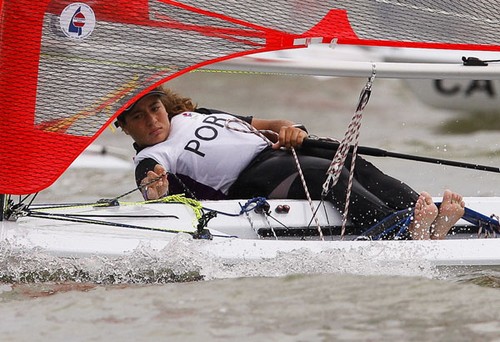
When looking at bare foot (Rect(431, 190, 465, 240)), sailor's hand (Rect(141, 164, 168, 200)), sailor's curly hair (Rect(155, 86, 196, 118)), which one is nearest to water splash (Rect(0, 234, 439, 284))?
bare foot (Rect(431, 190, 465, 240))

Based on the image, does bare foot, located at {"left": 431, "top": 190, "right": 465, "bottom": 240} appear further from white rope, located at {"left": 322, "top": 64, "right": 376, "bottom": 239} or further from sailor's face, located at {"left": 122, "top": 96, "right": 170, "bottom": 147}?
sailor's face, located at {"left": 122, "top": 96, "right": 170, "bottom": 147}

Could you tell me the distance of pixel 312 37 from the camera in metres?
3.53

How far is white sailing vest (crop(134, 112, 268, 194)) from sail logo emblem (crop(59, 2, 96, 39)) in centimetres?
61

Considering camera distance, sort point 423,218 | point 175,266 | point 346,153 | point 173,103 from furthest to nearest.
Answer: point 173,103, point 346,153, point 423,218, point 175,266

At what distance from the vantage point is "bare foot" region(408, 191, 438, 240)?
365 centimetres

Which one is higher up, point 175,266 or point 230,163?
point 230,163

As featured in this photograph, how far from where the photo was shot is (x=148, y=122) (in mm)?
3988

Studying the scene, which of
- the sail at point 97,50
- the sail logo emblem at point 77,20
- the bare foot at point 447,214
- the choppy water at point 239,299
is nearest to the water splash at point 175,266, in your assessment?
the choppy water at point 239,299

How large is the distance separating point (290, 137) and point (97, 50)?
0.79 metres

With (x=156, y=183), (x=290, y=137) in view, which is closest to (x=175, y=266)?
(x=156, y=183)

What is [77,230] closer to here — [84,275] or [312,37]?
[84,275]

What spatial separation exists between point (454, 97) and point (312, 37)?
5.13 m

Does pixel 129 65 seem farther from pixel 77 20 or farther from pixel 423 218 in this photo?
pixel 423 218

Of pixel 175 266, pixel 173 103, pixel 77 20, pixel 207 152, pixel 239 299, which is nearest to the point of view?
pixel 239 299
